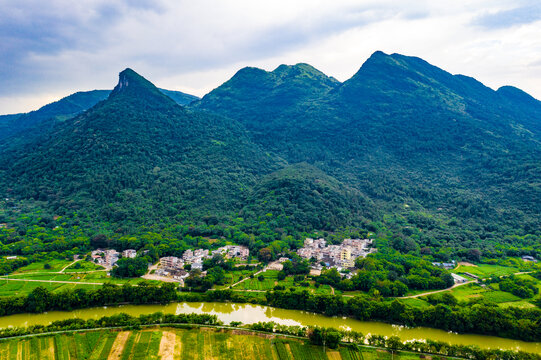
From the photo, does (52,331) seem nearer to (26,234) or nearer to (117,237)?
(117,237)

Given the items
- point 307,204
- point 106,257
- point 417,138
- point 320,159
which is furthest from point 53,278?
point 417,138

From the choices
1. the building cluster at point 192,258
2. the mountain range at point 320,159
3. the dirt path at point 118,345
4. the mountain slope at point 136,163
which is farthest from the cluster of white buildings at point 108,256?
the dirt path at point 118,345

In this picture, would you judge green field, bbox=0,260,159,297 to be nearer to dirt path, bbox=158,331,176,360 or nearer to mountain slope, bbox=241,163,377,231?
dirt path, bbox=158,331,176,360

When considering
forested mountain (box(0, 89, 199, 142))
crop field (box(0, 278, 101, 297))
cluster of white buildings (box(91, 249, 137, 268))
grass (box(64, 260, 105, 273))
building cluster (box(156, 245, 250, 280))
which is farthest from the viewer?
forested mountain (box(0, 89, 199, 142))

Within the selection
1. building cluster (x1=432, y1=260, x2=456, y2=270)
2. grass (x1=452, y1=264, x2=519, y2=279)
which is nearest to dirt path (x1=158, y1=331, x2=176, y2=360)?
building cluster (x1=432, y1=260, x2=456, y2=270)

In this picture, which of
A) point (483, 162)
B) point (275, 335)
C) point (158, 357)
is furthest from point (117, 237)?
point (483, 162)

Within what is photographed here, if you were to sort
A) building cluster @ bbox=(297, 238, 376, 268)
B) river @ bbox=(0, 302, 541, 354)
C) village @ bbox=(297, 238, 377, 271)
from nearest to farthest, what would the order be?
river @ bbox=(0, 302, 541, 354), village @ bbox=(297, 238, 377, 271), building cluster @ bbox=(297, 238, 376, 268)

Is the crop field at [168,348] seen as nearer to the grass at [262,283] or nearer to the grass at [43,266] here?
the grass at [262,283]
